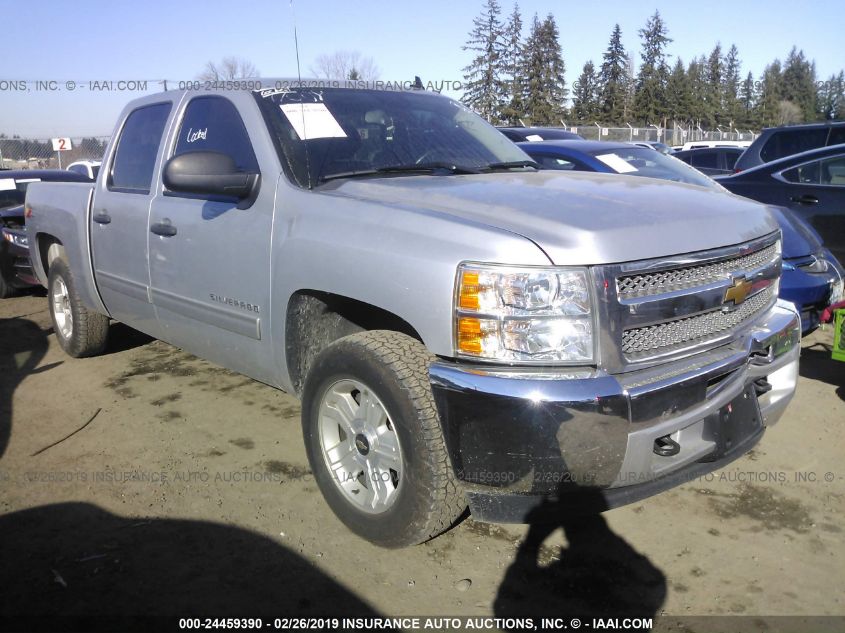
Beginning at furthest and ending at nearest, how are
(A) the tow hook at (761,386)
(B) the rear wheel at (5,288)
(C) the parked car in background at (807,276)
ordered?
(B) the rear wheel at (5,288), (C) the parked car in background at (807,276), (A) the tow hook at (761,386)

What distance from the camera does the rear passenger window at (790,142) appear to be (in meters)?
10.3

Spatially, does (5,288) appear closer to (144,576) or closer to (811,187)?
(144,576)

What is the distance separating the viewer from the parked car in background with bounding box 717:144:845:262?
6426mm

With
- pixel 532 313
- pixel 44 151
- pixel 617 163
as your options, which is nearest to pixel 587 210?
pixel 532 313

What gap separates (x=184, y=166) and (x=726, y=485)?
296 cm

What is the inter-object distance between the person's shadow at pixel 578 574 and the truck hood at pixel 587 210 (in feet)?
2.80

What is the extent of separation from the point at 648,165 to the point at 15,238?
6.58 m

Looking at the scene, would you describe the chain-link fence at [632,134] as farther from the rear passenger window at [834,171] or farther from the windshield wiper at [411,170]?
the windshield wiper at [411,170]

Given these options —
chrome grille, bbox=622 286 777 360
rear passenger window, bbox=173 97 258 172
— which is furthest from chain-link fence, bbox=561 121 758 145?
chrome grille, bbox=622 286 777 360

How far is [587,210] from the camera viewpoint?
263 cm

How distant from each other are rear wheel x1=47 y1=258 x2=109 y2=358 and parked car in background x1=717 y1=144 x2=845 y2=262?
5877 millimetres

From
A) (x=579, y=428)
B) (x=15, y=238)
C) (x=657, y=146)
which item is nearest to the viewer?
(x=579, y=428)

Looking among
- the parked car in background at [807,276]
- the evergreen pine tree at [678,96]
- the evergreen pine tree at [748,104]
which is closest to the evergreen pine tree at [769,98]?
the evergreen pine tree at [748,104]

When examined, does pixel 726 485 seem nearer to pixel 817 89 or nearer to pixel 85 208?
pixel 85 208
